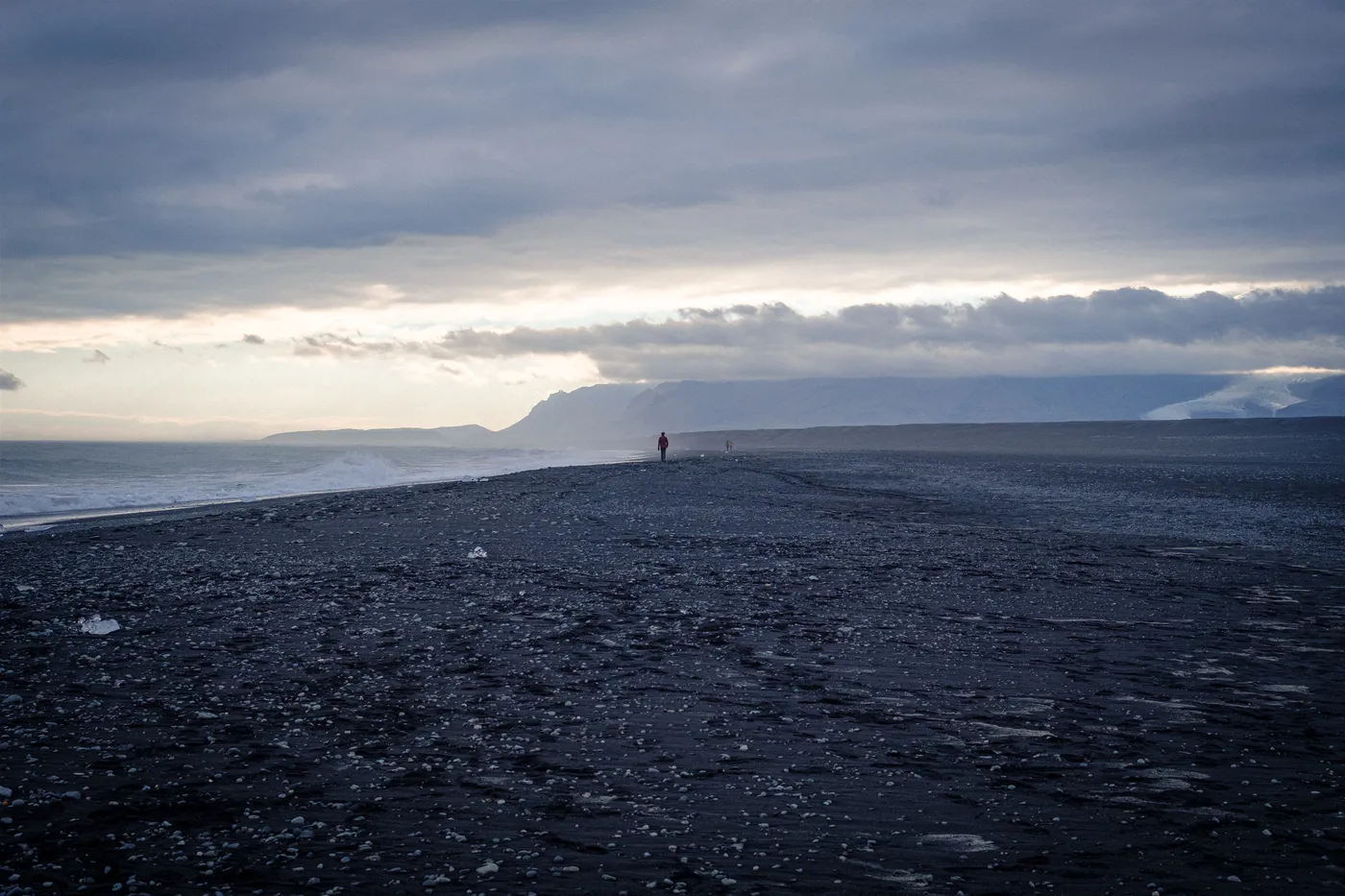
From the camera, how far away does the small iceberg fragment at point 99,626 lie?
1326 cm

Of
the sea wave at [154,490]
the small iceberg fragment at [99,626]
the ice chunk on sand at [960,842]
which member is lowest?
the ice chunk on sand at [960,842]

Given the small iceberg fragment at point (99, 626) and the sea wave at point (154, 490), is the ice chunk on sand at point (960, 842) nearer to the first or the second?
the small iceberg fragment at point (99, 626)

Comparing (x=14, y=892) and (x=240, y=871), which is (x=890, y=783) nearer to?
(x=240, y=871)

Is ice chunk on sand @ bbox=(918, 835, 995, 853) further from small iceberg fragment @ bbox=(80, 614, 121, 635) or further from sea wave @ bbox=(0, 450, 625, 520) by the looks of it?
sea wave @ bbox=(0, 450, 625, 520)

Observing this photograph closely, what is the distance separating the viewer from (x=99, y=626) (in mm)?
13383

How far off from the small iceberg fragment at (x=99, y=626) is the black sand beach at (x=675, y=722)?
272 millimetres

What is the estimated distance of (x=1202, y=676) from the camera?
10938 millimetres

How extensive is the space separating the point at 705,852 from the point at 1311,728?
20.9ft

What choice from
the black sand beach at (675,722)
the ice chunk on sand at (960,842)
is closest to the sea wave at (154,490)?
the black sand beach at (675,722)

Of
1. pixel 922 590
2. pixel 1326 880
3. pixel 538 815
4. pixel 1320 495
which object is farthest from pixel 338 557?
pixel 1320 495

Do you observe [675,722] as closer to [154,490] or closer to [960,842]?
[960,842]

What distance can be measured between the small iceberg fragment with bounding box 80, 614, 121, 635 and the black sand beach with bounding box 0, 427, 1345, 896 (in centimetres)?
27

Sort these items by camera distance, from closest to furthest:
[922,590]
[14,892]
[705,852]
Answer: [14,892] → [705,852] → [922,590]

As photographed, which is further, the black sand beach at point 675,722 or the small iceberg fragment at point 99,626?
the small iceberg fragment at point 99,626
